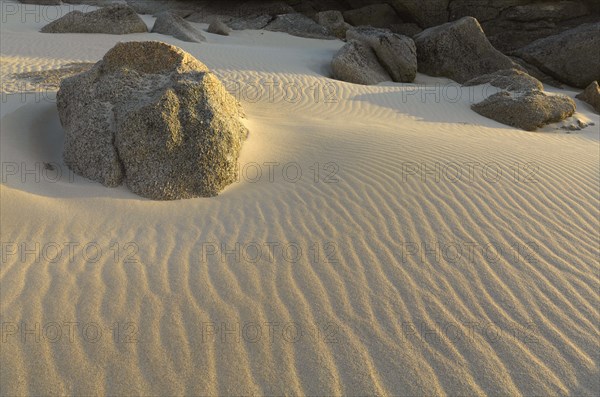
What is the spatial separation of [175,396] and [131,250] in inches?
55.5

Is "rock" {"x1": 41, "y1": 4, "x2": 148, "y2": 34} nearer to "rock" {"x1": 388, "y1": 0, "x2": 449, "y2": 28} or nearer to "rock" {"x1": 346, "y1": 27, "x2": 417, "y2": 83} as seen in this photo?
"rock" {"x1": 346, "y1": 27, "x2": 417, "y2": 83}

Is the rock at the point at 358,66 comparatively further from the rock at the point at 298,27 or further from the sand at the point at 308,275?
the rock at the point at 298,27

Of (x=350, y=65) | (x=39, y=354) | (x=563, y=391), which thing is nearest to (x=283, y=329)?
(x=39, y=354)

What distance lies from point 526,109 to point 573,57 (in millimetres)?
7914

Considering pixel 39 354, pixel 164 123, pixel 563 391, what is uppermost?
pixel 164 123

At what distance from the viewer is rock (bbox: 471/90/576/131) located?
8672mm

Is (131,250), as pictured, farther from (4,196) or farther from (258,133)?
(258,133)

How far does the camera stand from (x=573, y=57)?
1459 cm

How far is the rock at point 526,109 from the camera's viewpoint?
867 cm

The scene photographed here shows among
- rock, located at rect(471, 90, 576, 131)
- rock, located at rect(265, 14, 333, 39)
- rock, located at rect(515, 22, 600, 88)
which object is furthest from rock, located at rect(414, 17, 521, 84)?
rock, located at rect(265, 14, 333, 39)

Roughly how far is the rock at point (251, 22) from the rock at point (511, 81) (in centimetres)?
1060

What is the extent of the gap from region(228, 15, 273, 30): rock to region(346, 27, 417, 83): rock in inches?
292

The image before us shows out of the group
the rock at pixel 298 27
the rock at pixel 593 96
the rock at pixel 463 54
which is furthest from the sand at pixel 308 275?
the rock at pixel 298 27

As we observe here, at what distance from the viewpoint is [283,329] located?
112 inches
